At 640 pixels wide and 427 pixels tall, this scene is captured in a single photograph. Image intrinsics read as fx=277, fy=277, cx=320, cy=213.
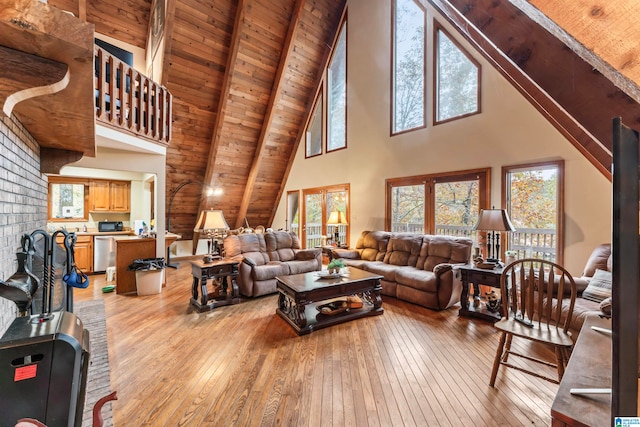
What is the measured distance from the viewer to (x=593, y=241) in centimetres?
344

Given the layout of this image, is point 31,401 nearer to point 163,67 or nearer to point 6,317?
point 6,317

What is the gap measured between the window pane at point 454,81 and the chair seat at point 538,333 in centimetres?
352

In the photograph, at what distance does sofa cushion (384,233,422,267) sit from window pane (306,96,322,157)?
346 centimetres

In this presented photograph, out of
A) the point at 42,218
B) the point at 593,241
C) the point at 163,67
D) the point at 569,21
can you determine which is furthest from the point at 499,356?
the point at 163,67

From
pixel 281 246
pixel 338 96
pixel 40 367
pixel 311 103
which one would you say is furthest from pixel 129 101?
pixel 338 96

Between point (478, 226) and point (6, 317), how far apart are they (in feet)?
14.2

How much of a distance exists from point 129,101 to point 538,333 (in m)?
5.18

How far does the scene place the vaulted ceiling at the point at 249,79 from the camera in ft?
9.70

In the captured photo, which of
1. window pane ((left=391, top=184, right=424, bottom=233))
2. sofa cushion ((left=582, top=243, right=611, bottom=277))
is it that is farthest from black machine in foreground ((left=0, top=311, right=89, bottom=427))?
window pane ((left=391, top=184, right=424, bottom=233))

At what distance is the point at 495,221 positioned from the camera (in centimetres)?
347

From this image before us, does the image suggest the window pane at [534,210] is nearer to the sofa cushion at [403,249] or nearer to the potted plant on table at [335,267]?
the sofa cushion at [403,249]

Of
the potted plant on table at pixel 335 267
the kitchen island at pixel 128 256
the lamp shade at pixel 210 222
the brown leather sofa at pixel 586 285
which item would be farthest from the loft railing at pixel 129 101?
the brown leather sofa at pixel 586 285

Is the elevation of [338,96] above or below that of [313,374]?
above

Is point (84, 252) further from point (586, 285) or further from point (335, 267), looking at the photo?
point (586, 285)
